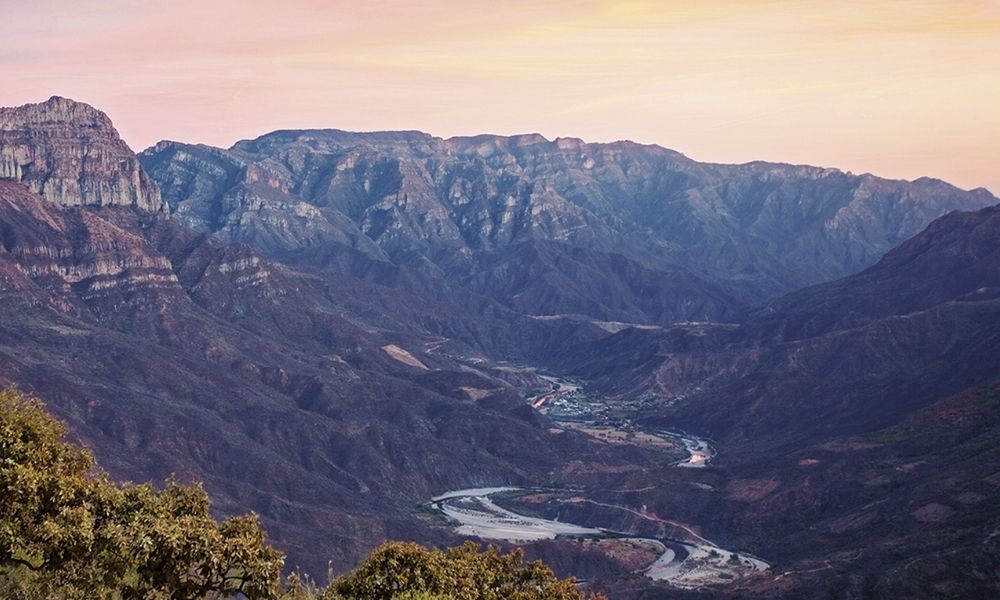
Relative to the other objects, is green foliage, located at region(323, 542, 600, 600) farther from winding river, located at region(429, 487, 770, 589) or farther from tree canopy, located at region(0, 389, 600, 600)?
winding river, located at region(429, 487, 770, 589)

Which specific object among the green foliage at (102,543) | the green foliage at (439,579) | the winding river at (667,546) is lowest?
the winding river at (667,546)

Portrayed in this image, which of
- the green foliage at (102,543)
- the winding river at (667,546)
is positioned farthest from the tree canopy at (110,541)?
the winding river at (667,546)

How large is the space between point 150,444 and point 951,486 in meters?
121

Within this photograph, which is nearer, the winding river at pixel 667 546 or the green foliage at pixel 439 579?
the green foliage at pixel 439 579

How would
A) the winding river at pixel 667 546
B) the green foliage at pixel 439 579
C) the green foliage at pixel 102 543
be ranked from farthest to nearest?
1. the winding river at pixel 667 546
2. the green foliage at pixel 439 579
3. the green foliage at pixel 102 543

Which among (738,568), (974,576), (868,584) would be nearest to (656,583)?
(738,568)

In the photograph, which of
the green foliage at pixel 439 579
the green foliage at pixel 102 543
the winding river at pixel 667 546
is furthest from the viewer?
the winding river at pixel 667 546

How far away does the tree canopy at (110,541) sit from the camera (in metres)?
41.9

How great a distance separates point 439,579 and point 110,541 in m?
13.8

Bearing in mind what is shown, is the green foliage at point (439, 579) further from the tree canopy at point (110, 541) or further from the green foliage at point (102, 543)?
the green foliage at point (102, 543)

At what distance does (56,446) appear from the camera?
154 feet

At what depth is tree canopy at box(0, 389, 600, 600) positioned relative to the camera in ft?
138

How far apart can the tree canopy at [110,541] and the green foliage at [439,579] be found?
91mm

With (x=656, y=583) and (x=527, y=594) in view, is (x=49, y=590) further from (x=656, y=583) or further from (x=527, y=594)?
(x=656, y=583)
